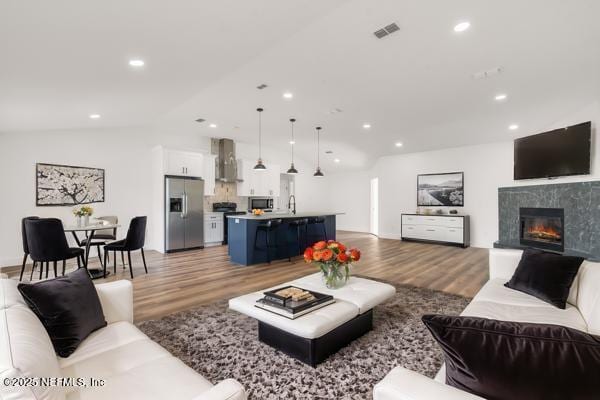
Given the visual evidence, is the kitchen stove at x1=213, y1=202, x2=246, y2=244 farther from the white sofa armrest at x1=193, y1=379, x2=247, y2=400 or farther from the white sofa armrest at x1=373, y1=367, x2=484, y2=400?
the white sofa armrest at x1=373, y1=367, x2=484, y2=400

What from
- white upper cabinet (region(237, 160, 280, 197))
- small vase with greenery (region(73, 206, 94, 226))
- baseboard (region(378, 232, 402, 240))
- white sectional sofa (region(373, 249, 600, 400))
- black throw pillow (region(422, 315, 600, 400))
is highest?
white upper cabinet (region(237, 160, 280, 197))

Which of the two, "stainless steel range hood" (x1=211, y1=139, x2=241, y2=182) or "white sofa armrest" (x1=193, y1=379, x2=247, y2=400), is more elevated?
"stainless steel range hood" (x1=211, y1=139, x2=241, y2=182)

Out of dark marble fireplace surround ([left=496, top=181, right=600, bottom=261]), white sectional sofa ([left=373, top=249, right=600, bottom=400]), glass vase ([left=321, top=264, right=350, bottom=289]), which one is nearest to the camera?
white sectional sofa ([left=373, top=249, right=600, bottom=400])

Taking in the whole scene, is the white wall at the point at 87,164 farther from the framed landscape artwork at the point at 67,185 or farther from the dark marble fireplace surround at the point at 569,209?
the dark marble fireplace surround at the point at 569,209

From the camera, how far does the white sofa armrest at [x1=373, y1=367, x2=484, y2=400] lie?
874 mm

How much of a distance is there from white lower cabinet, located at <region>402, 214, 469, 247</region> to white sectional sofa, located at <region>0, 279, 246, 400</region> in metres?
7.20

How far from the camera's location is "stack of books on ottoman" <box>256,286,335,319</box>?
6.84ft

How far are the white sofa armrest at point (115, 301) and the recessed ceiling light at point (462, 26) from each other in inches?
148

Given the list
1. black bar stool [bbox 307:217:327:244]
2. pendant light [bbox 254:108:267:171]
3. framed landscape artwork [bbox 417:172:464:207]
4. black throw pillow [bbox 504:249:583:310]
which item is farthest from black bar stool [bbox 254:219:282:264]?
framed landscape artwork [bbox 417:172:464:207]

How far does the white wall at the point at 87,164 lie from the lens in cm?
514

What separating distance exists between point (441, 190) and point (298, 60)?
19.0ft

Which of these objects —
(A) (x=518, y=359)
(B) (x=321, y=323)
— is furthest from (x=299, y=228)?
(A) (x=518, y=359)

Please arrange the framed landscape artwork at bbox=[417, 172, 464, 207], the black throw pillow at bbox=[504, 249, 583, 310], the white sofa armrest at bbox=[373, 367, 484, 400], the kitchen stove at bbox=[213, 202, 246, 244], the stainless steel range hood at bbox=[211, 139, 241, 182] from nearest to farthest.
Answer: the white sofa armrest at bbox=[373, 367, 484, 400] → the black throw pillow at bbox=[504, 249, 583, 310] → the framed landscape artwork at bbox=[417, 172, 464, 207] → the kitchen stove at bbox=[213, 202, 246, 244] → the stainless steel range hood at bbox=[211, 139, 241, 182]

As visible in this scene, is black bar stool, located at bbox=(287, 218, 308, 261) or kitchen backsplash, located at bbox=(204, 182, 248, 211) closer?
black bar stool, located at bbox=(287, 218, 308, 261)
